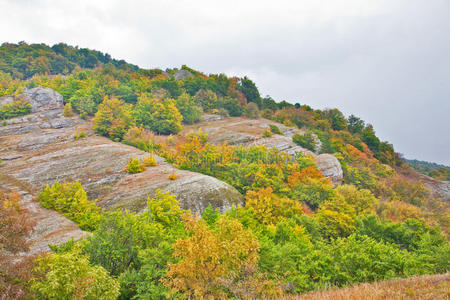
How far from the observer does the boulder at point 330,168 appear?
4108 centimetres

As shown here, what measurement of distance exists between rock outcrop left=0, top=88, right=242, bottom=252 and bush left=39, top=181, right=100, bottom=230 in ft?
2.41

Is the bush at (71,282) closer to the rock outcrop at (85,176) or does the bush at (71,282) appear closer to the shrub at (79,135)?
the rock outcrop at (85,176)

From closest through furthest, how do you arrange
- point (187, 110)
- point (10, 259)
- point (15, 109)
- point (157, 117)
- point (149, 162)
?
point (10, 259)
point (149, 162)
point (15, 109)
point (157, 117)
point (187, 110)

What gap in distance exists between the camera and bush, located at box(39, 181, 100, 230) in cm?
1961

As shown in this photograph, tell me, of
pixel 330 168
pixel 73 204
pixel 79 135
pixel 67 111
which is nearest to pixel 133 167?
pixel 73 204

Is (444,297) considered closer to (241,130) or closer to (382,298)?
(382,298)

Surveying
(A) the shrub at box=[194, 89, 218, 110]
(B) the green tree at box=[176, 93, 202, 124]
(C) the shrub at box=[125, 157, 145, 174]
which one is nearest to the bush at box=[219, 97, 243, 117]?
(A) the shrub at box=[194, 89, 218, 110]

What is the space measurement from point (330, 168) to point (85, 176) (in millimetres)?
40213

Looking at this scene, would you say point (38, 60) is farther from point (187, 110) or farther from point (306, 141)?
point (306, 141)

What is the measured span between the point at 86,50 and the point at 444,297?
14557 centimetres

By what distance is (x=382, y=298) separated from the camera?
701 centimetres

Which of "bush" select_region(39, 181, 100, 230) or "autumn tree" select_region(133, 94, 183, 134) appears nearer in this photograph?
"bush" select_region(39, 181, 100, 230)

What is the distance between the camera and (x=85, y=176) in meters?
27.9

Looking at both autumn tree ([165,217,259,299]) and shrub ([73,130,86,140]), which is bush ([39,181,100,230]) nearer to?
autumn tree ([165,217,259,299])
